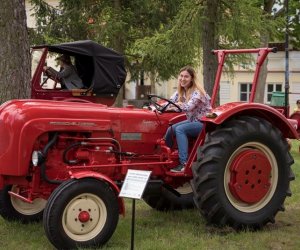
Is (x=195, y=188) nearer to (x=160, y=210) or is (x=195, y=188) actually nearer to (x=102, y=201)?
(x=102, y=201)

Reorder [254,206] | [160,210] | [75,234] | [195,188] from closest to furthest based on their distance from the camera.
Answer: [75,234] < [195,188] < [254,206] < [160,210]

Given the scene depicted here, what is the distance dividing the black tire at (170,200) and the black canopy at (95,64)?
8.58 ft

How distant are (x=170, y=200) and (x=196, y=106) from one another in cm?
133

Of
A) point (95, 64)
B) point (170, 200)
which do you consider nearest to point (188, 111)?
point (170, 200)

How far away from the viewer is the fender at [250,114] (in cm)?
562

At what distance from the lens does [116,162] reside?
5.72 m

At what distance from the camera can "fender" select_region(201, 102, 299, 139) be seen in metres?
5.62

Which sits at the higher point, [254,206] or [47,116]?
[47,116]

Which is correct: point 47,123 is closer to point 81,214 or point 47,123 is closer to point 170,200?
point 81,214

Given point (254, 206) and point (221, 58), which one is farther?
point (221, 58)

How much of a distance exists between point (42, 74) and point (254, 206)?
167 inches

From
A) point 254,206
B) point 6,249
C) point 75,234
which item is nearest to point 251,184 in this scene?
point 254,206

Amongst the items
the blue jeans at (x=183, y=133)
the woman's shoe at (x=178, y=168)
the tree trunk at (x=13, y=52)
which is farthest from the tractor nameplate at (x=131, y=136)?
the tree trunk at (x=13, y=52)

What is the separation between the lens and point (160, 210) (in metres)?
6.87
